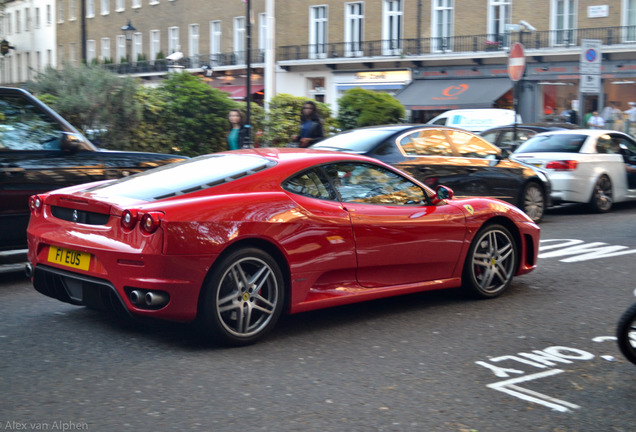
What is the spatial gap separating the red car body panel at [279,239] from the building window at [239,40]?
4307 cm

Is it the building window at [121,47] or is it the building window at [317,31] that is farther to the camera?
the building window at [121,47]

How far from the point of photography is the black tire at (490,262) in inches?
280

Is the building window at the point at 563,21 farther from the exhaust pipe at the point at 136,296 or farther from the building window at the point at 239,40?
the exhaust pipe at the point at 136,296

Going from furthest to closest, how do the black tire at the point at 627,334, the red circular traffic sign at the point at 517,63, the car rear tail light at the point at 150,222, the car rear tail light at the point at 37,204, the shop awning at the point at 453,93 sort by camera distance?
the shop awning at the point at 453,93 → the red circular traffic sign at the point at 517,63 → the car rear tail light at the point at 37,204 → the car rear tail light at the point at 150,222 → the black tire at the point at 627,334

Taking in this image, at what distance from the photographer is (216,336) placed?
545 centimetres

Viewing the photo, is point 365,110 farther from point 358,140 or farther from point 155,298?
point 155,298

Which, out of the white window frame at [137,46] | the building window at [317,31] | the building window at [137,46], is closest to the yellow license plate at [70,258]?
the building window at [317,31]

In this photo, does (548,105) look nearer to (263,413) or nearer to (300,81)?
(300,81)

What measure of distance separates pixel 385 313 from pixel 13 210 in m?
3.47

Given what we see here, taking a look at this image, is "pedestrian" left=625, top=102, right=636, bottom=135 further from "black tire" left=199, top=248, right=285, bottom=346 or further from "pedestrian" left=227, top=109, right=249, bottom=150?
"black tire" left=199, top=248, right=285, bottom=346

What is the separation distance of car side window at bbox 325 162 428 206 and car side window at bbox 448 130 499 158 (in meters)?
5.08

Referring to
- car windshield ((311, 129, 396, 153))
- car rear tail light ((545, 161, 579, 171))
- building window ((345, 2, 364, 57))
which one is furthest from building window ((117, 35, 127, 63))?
car windshield ((311, 129, 396, 153))

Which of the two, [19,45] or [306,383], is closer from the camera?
[306,383]

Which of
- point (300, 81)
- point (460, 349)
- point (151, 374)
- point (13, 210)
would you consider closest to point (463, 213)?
point (460, 349)
